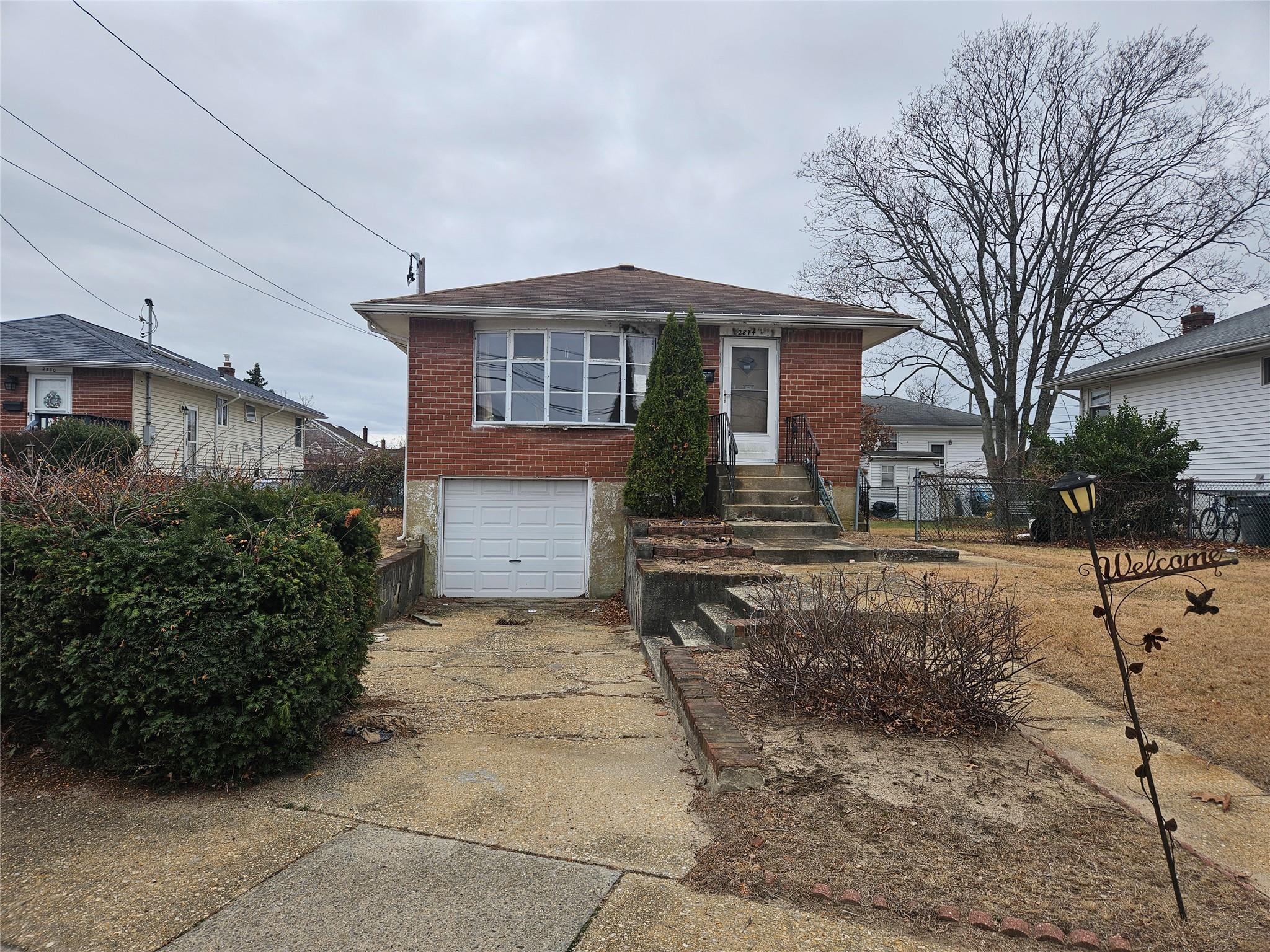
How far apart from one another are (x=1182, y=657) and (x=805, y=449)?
24.2 feet

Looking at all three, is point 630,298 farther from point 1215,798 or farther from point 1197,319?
point 1197,319

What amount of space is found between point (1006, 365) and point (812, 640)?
74.7ft

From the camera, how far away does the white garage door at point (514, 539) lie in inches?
483

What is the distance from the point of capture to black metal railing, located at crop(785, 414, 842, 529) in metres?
11.9

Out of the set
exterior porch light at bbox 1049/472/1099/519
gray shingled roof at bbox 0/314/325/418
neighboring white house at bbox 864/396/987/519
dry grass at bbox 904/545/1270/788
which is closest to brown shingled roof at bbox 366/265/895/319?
dry grass at bbox 904/545/1270/788

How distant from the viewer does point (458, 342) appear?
12320 mm

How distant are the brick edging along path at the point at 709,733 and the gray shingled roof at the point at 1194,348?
624 inches

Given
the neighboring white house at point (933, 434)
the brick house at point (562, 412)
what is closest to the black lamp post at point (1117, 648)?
the brick house at point (562, 412)

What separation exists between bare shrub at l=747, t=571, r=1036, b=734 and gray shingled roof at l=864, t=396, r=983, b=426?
31985 mm

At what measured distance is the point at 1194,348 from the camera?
1723 centimetres

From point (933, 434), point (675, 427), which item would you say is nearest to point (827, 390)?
point (675, 427)

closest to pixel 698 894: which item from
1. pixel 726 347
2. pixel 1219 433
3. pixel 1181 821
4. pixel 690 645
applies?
pixel 1181 821

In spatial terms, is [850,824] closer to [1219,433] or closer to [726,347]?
[726,347]

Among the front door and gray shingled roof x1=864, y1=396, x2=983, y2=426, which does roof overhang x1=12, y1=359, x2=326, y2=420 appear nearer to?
the front door
